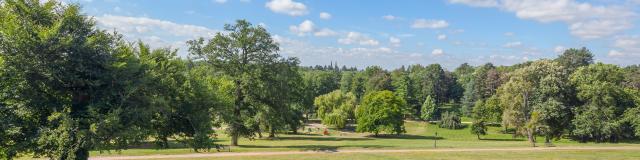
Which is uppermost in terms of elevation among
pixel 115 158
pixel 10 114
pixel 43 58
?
pixel 43 58

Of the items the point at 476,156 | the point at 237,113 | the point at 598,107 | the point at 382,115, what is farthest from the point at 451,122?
the point at 476,156

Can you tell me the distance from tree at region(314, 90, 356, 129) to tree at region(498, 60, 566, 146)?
27.8 m

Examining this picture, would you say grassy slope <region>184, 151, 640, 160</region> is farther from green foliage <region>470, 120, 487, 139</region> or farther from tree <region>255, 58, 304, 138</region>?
green foliage <region>470, 120, 487, 139</region>

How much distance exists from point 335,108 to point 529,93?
36.6 meters

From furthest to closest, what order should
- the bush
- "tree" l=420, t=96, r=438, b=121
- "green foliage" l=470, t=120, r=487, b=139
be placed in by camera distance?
"tree" l=420, t=96, r=438, b=121 < the bush < "green foliage" l=470, t=120, r=487, b=139

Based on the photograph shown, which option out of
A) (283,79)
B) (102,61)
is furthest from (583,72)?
(102,61)

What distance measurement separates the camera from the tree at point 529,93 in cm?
4594

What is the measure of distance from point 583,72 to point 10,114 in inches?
2331

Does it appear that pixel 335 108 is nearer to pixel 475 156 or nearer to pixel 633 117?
pixel 633 117

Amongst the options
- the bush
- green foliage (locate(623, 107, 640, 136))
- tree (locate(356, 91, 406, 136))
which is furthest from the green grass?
the bush

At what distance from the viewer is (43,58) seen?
19.2m

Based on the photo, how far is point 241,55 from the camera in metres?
40.8

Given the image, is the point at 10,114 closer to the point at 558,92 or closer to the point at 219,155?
the point at 219,155

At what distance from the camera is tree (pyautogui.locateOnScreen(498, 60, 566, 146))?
45.9 metres
